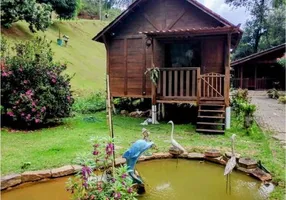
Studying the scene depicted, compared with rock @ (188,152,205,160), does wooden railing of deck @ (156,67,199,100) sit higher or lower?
higher

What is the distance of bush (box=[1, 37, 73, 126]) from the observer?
837 centimetres

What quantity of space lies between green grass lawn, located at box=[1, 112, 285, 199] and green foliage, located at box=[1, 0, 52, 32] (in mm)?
10305

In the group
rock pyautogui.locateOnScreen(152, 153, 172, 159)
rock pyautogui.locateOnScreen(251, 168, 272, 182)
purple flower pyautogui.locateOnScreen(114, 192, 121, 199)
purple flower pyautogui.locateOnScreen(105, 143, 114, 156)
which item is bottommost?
rock pyautogui.locateOnScreen(251, 168, 272, 182)

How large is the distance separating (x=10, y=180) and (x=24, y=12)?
51.1 ft

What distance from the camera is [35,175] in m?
4.91

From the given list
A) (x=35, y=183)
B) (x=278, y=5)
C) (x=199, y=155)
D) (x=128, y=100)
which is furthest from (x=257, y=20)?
(x=35, y=183)

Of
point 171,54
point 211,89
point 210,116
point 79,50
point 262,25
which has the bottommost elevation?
point 210,116

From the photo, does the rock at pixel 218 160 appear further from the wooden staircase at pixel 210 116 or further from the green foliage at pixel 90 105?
the green foliage at pixel 90 105

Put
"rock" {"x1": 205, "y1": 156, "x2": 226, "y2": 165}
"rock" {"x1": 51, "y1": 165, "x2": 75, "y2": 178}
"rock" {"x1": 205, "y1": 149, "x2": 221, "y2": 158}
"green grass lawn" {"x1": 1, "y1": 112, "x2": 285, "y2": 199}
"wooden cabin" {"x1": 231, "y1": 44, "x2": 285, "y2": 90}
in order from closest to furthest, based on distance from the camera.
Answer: "rock" {"x1": 51, "y1": 165, "x2": 75, "y2": 178}
"green grass lawn" {"x1": 1, "y1": 112, "x2": 285, "y2": 199}
"rock" {"x1": 205, "y1": 156, "x2": 226, "y2": 165}
"rock" {"x1": 205, "y1": 149, "x2": 221, "y2": 158}
"wooden cabin" {"x1": 231, "y1": 44, "x2": 285, "y2": 90}

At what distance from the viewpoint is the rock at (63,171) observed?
5.04m

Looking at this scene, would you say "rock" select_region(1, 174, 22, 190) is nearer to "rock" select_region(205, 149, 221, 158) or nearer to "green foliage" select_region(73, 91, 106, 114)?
"rock" select_region(205, 149, 221, 158)

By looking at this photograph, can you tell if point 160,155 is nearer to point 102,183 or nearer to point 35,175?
point 35,175

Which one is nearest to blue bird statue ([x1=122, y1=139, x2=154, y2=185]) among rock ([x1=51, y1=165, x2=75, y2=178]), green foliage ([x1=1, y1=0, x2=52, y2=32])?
rock ([x1=51, y1=165, x2=75, y2=178])

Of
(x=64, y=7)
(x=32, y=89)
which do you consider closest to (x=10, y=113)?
(x=32, y=89)
